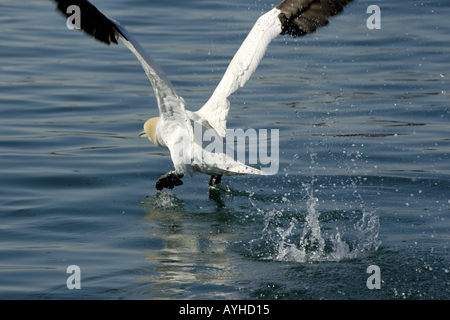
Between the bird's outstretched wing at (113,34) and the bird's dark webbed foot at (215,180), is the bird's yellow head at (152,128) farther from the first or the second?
the bird's outstretched wing at (113,34)

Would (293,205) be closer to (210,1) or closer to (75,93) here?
(75,93)

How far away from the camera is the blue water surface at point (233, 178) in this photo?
182 inches

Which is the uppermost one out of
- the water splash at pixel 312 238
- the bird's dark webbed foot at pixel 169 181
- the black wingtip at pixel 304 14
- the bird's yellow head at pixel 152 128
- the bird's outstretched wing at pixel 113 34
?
the black wingtip at pixel 304 14

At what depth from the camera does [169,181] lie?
657 centimetres

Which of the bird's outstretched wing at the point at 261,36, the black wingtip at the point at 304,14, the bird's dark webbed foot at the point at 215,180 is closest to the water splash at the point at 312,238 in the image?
the bird's dark webbed foot at the point at 215,180

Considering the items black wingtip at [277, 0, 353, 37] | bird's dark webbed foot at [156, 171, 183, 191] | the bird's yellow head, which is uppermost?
black wingtip at [277, 0, 353, 37]

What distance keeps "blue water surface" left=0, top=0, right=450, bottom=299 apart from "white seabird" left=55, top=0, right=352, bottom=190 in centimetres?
53

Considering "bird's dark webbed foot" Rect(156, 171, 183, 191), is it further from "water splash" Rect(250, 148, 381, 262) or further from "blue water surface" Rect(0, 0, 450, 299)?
"water splash" Rect(250, 148, 381, 262)

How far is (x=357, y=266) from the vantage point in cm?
465

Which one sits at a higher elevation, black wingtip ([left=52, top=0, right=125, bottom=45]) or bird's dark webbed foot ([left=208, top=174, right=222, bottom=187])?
black wingtip ([left=52, top=0, right=125, bottom=45])

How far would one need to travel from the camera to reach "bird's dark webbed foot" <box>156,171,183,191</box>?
6508 mm

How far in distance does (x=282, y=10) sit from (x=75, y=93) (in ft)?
16.8

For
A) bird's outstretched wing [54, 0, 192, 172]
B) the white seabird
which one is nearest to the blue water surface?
the white seabird

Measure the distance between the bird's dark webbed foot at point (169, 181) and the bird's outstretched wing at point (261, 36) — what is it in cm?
72
